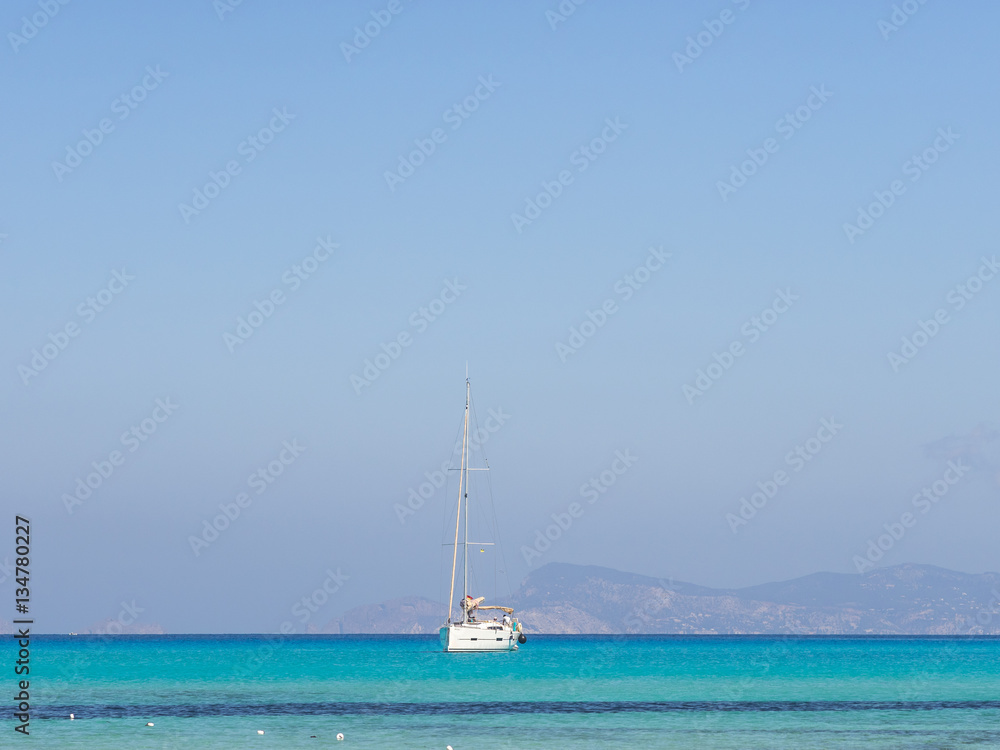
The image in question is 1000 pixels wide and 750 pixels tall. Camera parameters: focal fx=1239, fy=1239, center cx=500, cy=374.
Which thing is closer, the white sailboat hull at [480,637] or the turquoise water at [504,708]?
the turquoise water at [504,708]

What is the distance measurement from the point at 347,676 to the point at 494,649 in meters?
20.0

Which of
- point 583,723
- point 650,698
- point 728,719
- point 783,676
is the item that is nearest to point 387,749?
point 583,723

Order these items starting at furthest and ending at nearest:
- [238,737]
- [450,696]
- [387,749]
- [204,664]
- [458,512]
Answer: [204,664] < [458,512] < [450,696] < [238,737] < [387,749]

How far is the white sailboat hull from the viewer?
351 ft

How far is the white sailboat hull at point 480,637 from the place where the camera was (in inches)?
4218

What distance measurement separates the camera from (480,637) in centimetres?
10806

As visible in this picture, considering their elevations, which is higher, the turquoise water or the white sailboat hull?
the white sailboat hull

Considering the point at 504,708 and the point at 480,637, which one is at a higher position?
the point at 480,637

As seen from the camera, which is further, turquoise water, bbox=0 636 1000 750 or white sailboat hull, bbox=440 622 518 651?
white sailboat hull, bbox=440 622 518 651

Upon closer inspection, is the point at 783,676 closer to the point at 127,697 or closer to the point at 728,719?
the point at 728,719

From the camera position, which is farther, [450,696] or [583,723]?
[450,696]

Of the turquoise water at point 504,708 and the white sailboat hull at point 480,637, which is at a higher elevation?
the white sailboat hull at point 480,637

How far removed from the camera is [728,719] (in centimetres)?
5225

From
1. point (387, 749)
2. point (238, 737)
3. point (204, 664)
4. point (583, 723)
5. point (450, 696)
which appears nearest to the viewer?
point (387, 749)
